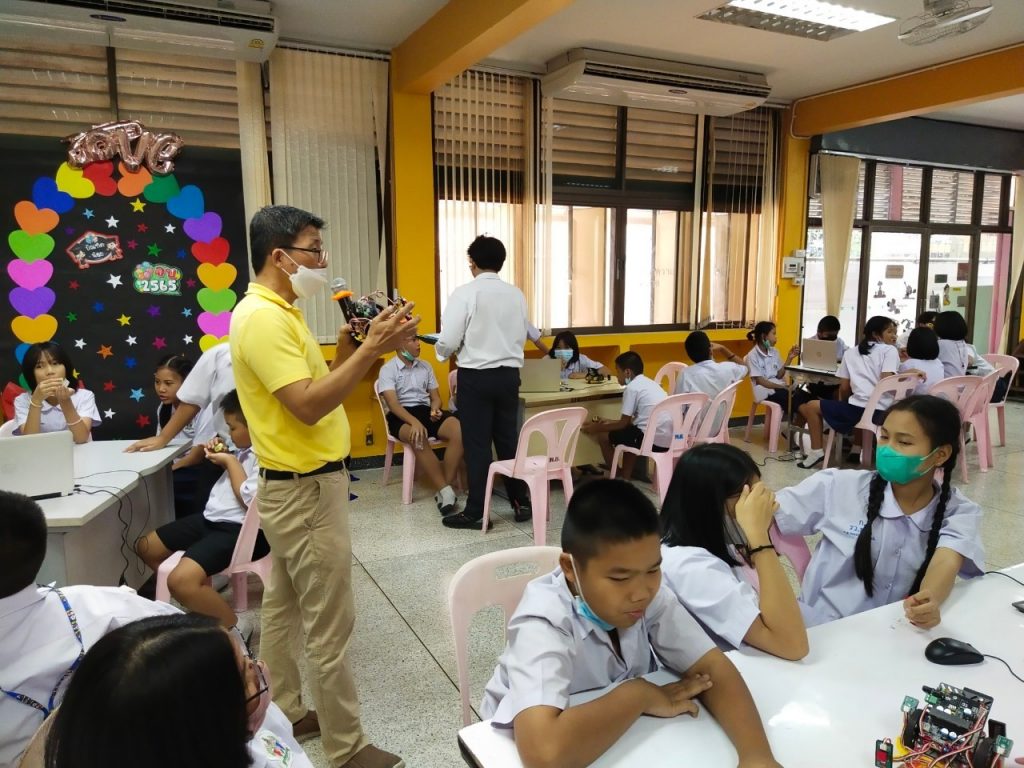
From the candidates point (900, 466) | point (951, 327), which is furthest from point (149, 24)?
point (951, 327)

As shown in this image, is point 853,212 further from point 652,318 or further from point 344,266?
point 344,266

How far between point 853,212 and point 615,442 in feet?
14.1

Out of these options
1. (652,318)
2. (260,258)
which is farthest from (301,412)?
(652,318)

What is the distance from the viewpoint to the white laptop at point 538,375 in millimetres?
4609

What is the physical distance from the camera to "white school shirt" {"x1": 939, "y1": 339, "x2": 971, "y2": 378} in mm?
5504

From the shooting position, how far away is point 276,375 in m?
1.69

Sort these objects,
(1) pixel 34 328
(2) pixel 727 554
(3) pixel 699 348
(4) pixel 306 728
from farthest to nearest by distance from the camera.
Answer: (3) pixel 699 348
(1) pixel 34 328
(4) pixel 306 728
(2) pixel 727 554

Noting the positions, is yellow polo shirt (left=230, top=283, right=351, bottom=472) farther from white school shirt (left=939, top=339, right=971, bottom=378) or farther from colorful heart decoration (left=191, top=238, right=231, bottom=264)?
white school shirt (left=939, top=339, right=971, bottom=378)

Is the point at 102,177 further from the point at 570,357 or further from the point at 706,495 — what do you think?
the point at 706,495

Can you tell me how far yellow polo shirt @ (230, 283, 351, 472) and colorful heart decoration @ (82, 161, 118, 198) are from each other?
10.8 feet

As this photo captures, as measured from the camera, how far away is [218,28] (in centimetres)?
398

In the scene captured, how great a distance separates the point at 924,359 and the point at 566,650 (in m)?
4.94

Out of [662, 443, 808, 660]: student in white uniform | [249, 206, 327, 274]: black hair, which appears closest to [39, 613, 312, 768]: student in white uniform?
[662, 443, 808, 660]: student in white uniform

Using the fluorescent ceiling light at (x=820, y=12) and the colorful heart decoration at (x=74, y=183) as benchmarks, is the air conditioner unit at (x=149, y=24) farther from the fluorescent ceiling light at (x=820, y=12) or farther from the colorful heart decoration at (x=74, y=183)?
the fluorescent ceiling light at (x=820, y=12)
